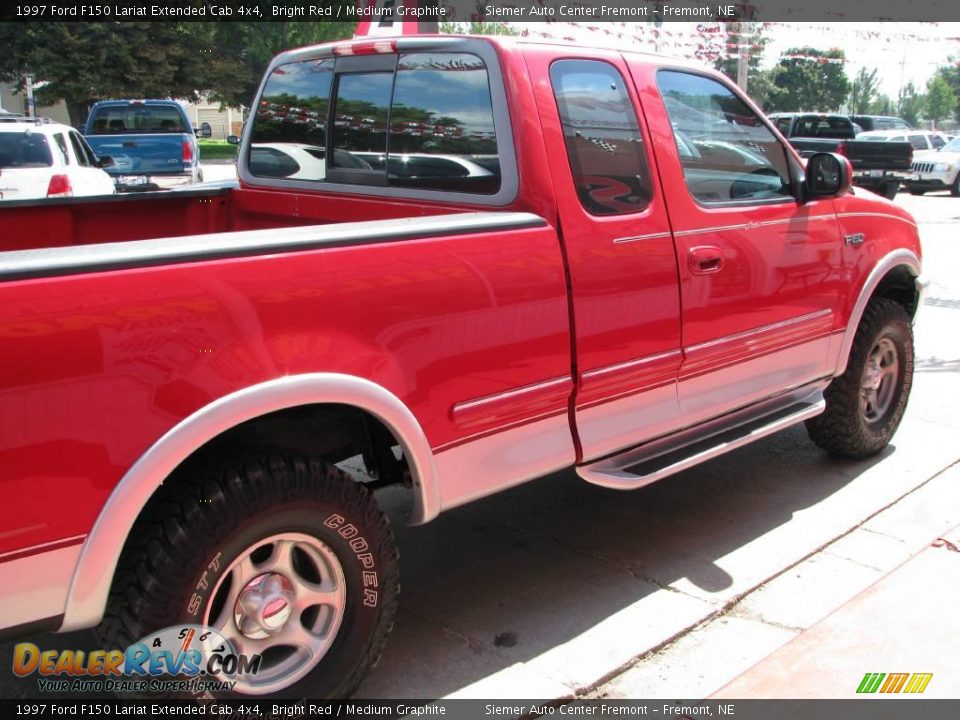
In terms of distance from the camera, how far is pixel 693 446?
3889 mm

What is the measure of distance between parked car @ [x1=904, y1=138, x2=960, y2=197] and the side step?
69.2 ft

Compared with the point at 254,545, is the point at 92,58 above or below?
above

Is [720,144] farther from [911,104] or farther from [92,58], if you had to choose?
[911,104]

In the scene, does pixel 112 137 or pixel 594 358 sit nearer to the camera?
pixel 594 358

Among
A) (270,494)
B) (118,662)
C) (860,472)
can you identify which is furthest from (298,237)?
(860,472)

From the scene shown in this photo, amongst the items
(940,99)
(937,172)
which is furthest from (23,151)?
(940,99)

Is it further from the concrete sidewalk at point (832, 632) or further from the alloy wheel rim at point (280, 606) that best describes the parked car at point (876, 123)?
the alloy wheel rim at point (280, 606)

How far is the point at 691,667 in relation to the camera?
327 cm

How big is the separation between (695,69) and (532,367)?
1.68 metres

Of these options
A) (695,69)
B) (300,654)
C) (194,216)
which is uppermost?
(695,69)

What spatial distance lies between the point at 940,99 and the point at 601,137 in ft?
422

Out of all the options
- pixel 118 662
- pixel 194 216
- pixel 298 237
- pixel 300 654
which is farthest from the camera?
pixel 194 216

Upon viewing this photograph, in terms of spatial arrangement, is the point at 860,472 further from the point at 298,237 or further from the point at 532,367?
the point at 298,237

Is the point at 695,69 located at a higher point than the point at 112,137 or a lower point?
higher
